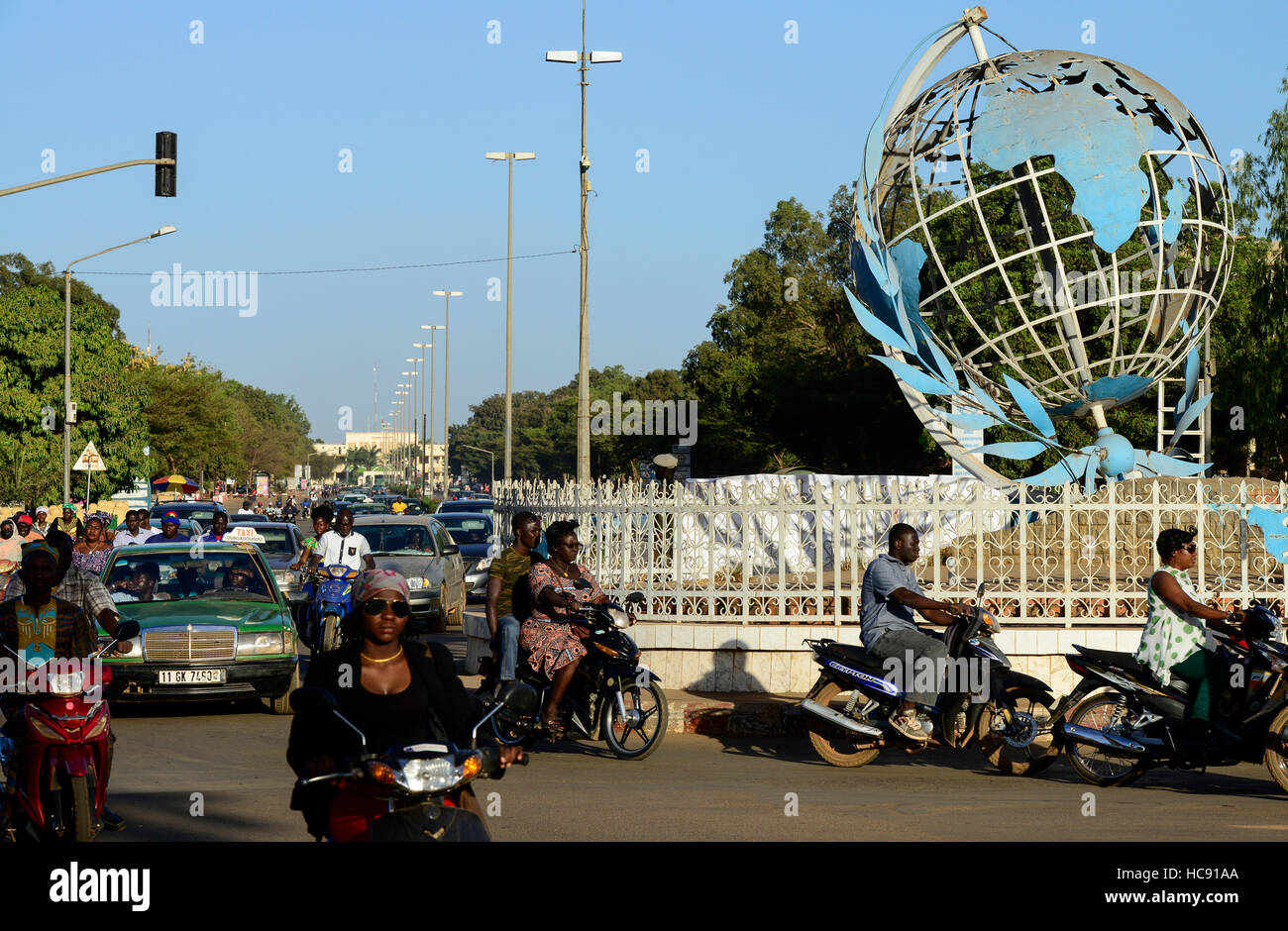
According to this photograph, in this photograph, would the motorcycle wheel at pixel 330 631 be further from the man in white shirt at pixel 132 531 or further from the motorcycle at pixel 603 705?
the man in white shirt at pixel 132 531

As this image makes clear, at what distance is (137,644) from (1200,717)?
7908 mm

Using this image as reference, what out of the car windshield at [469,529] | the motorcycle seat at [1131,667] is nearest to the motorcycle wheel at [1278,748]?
the motorcycle seat at [1131,667]

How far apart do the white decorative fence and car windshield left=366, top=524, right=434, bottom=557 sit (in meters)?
7.56

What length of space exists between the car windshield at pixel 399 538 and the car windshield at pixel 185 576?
7.59m

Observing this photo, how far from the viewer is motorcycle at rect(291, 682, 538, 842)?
4270mm

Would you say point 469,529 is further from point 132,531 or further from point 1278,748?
point 1278,748

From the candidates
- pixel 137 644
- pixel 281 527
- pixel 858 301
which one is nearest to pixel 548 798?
pixel 137 644

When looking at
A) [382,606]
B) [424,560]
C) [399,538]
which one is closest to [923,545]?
[424,560]

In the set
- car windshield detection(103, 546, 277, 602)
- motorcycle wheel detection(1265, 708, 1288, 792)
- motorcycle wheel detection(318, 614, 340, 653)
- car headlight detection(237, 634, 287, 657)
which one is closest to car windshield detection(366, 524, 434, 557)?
motorcycle wheel detection(318, 614, 340, 653)

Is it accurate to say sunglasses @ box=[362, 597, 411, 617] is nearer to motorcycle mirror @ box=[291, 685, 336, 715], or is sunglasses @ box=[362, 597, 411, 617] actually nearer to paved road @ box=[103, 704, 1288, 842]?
motorcycle mirror @ box=[291, 685, 336, 715]

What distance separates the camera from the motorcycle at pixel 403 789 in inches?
168

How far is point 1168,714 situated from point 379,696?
5.48 metres

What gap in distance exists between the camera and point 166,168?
64.0ft
